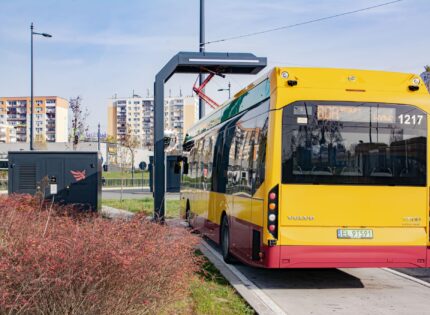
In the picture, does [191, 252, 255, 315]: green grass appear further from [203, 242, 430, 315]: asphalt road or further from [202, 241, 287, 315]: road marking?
[203, 242, 430, 315]: asphalt road

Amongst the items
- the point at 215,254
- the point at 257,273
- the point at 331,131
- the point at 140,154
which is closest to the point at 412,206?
the point at 331,131

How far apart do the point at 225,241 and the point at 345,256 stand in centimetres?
328

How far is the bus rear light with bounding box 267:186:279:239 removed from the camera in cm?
792

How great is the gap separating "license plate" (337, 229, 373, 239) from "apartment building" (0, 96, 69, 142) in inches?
6372

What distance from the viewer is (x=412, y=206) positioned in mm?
8234

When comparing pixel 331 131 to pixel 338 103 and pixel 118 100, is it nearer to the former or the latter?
pixel 338 103

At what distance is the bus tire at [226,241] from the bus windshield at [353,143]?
2936 mm

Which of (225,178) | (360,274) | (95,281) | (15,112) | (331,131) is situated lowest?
(360,274)

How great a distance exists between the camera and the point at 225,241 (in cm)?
1084

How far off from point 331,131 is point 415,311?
2.66 meters

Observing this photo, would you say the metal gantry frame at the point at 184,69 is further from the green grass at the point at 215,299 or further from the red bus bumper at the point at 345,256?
the red bus bumper at the point at 345,256

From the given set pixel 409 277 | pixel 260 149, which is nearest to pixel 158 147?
pixel 260 149

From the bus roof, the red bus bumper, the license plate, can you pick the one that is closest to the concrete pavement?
the red bus bumper

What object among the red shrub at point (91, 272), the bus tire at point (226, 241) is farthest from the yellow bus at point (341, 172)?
the red shrub at point (91, 272)
